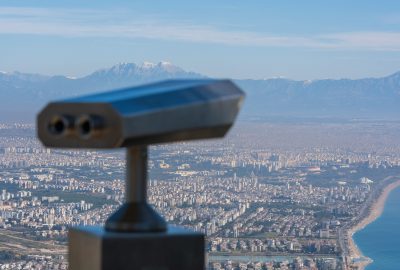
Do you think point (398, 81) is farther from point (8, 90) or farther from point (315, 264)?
point (315, 264)

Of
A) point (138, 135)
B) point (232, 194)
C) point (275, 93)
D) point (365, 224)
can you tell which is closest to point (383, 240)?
point (365, 224)

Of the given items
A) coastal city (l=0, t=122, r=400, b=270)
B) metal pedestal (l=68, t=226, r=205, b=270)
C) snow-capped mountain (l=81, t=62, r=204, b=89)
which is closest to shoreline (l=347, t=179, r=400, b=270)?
coastal city (l=0, t=122, r=400, b=270)

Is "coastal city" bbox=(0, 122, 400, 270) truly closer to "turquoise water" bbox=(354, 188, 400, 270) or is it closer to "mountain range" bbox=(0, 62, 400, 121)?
"turquoise water" bbox=(354, 188, 400, 270)

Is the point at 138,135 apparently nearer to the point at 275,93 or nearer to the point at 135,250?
the point at 135,250

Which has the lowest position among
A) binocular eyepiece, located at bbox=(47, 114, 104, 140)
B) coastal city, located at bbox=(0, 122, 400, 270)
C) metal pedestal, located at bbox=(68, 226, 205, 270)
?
metal pedestal, located at bbox=(68, 226, 205, 270)

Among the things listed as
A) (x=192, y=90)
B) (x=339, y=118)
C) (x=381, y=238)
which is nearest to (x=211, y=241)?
(x=381, y=238)

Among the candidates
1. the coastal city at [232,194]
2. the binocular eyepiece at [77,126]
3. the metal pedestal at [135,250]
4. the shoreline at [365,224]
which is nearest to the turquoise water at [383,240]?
the shoreline at [365,224]
